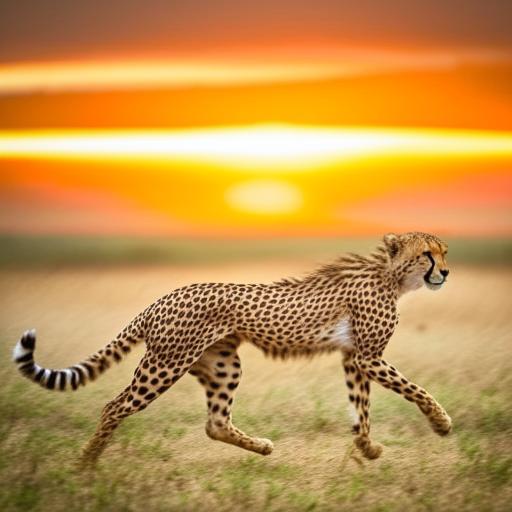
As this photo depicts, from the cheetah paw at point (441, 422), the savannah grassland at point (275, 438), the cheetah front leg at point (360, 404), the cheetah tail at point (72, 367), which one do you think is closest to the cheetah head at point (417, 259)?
the cheetah front leg at point (360, 404)

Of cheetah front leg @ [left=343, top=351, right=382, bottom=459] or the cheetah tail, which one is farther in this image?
cheetah front leg @ [left=343, top=351, right=382, bottom=459]

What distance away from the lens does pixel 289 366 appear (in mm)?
9391

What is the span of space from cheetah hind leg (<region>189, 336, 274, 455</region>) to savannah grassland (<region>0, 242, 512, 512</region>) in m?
0.22

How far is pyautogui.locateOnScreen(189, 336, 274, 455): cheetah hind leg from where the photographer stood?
6445 millimetres

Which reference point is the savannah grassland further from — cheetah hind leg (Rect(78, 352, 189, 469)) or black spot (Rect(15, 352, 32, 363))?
black spot (Rect(15, 352, 32, 363))

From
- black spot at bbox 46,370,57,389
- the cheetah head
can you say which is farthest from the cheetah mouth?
black spot at bbox 46,370,57,389

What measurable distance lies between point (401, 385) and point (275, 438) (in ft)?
4.04

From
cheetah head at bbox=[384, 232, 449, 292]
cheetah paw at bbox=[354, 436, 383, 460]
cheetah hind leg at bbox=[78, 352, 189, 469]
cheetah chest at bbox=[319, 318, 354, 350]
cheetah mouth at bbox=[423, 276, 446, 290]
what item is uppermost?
cheetah head at bbox=[384, 232, 449, 292]

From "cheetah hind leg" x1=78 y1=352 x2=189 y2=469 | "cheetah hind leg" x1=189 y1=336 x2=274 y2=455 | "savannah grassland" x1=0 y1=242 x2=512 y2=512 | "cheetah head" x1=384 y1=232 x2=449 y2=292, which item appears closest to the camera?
"savannah grassland" x1=0 y1=242 x2=512 y2=512

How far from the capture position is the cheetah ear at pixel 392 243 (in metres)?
6.43

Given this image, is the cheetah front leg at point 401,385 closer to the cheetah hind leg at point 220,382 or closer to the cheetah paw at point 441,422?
the cheetah paw at point 441,422

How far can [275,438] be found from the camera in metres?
7.16

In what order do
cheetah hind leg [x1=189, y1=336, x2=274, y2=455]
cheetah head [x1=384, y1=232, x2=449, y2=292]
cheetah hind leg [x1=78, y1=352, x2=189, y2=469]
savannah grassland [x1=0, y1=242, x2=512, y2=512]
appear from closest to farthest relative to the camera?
1. savannah grassland [x1=0, y1=242, x2=512, y2=512]
2. cheetah hind leg [x1=78, y1=352, x2=189, y2=469]
3. cheetah head [x1=384, y1=232, x2=449, y2=292]
4. cheetah hind leg [x1=189, y1=336, x2=274, y2=455]

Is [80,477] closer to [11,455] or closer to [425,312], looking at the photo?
[11,455]
